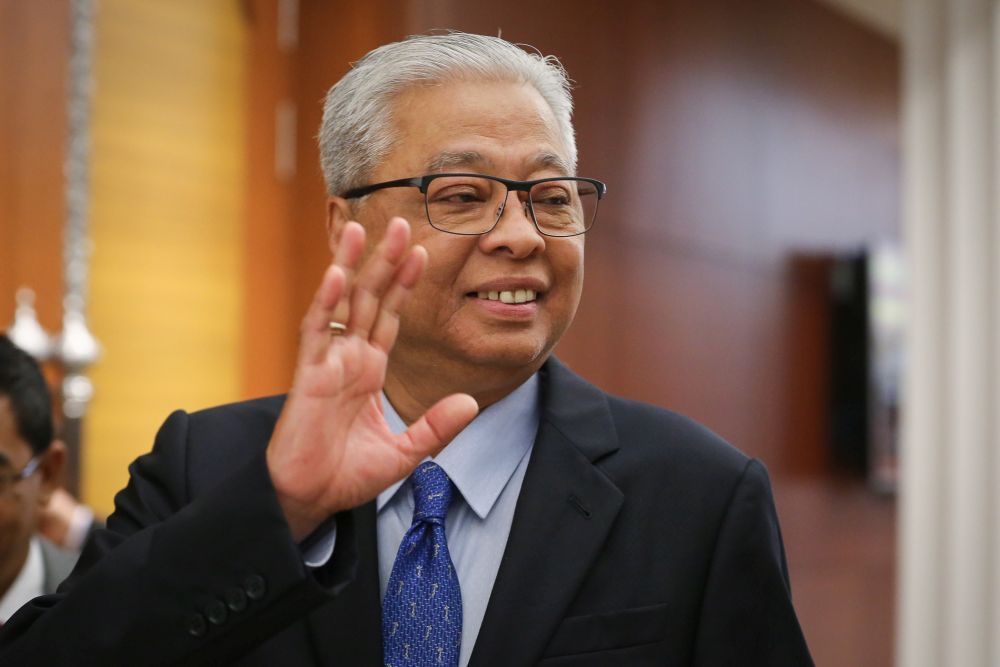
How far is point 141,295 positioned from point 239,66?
2.54 feet

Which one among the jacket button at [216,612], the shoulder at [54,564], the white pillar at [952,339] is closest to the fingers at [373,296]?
the jacket button at [216,612]

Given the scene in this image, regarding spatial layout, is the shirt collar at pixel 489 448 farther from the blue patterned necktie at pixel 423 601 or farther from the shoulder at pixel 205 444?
the shoulder at pixel 205 444

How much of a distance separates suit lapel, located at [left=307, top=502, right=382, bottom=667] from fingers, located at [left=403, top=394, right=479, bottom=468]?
186 mm

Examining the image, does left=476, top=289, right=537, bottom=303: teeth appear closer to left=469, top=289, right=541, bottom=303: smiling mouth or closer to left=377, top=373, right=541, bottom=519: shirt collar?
left=469, top=289, right=541, bottom=303: smiling mouth

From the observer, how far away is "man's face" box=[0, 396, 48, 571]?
1875 mm

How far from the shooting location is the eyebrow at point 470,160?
4.67 feet

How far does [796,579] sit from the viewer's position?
5137 mm

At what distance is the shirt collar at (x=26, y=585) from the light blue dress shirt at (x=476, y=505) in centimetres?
82

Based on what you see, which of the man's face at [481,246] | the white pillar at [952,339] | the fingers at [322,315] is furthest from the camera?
the white pillar at [952,339]

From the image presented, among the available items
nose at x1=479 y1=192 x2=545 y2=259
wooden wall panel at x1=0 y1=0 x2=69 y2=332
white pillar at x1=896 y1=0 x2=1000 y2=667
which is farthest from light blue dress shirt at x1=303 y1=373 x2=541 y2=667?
wooden wall panel at x1=0 y1=0 x2=69 y2=332

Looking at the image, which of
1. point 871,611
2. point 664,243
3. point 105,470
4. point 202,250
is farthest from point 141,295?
point 871,611

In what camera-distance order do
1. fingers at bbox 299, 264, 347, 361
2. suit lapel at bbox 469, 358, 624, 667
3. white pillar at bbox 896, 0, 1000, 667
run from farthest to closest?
white pillar at bbox 896, 0, 1000, 667
suit lapel at bbox 469, 358, 624, 667
fingers at bbox 299, 264, 347, 361

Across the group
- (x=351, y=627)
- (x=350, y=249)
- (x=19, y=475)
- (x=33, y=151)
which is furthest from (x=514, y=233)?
(x=33, y=151)

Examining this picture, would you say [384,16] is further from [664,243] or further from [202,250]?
[664,243]
